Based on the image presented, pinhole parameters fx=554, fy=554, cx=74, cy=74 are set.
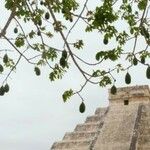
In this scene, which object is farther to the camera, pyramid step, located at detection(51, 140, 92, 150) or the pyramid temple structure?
pyramid step, located at detection(51, 140, 92, 150)

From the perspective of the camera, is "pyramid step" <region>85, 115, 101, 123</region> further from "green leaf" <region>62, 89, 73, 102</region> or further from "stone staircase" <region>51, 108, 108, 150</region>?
"green leaf" <region>62, 89, 73, 102</region>

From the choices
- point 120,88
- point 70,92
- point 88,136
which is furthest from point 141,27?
point 120,88

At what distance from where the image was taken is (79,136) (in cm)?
3041

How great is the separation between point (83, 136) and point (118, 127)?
7.12ft

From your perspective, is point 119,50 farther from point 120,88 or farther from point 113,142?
point 120,88

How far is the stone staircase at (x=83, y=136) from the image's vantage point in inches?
1123

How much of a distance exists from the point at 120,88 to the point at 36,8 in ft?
86.9

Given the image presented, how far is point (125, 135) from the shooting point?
90.1 feet

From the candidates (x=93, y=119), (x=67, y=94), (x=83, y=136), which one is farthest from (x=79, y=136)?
(x=67, y=94)

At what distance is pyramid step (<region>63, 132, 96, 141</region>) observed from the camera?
96.7ft

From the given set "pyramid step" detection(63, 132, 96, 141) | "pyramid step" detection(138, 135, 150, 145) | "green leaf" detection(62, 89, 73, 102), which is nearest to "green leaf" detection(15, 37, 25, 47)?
"green leaf" detection(62, 89, 73, 102)

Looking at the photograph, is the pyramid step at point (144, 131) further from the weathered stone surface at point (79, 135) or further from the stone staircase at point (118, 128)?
the weathered stone surface at point (79, 135)

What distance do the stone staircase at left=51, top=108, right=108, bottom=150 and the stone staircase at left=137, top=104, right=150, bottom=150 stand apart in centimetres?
244

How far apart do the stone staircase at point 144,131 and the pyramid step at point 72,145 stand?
2.77m
